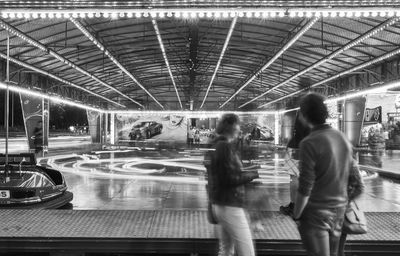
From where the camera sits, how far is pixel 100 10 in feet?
20.0

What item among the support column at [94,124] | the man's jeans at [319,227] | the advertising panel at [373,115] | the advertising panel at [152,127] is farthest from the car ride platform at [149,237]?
the support column at [94,124]

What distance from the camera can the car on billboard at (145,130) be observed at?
107 feet

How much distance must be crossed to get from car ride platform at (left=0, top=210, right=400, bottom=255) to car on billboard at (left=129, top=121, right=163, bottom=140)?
27.3 m

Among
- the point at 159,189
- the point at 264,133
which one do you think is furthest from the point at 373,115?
the point at 159,189

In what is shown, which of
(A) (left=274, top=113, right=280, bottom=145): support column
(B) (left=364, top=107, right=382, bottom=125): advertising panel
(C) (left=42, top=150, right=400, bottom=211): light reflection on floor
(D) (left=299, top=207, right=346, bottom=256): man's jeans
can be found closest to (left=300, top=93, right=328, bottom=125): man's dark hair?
(D) (left=299, top=207, right=346, bottom=256): man's jeans

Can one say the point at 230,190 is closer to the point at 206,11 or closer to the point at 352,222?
the point at 352,222

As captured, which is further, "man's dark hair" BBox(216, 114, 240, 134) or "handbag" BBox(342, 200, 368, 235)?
"man's dark hair" BBox(216, 114, 240, 134)

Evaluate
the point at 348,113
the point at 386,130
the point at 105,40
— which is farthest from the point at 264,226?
the point at 386,130

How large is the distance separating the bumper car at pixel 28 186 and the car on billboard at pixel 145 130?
24.6 m

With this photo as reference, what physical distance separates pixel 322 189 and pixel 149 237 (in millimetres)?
2315

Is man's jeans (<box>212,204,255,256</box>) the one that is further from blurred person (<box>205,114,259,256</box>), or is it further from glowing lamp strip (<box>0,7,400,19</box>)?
glowing lamp strip (<box>0,7,400,19</box>)

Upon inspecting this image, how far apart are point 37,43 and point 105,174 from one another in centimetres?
486

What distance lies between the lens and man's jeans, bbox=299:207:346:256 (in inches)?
112

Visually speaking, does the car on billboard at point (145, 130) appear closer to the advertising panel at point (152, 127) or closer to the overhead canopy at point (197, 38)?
the advertising panel at point (152, 127)
